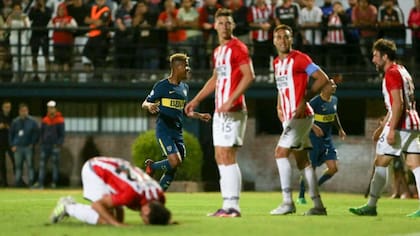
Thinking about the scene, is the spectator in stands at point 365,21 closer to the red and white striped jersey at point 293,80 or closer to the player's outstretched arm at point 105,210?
the red and white striped jersey at point 293,80

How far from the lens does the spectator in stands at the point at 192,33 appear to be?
29.6 meters

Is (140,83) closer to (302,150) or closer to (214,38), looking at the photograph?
(214,38)

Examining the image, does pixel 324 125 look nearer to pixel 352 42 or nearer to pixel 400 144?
pixel 352 42

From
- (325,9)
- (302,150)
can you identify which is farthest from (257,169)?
(302,150)

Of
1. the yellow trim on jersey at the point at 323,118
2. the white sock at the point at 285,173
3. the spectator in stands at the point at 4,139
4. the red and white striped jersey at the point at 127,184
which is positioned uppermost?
the red and white striped jersey at the point at 127,184

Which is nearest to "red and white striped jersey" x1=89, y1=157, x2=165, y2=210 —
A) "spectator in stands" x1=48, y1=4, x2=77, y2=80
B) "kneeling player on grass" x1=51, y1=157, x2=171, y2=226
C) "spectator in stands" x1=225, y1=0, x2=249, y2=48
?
"kneeling player on grass" x1=51, y1=157, x2=171, y2=226

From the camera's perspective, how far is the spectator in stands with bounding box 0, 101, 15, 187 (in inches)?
1259

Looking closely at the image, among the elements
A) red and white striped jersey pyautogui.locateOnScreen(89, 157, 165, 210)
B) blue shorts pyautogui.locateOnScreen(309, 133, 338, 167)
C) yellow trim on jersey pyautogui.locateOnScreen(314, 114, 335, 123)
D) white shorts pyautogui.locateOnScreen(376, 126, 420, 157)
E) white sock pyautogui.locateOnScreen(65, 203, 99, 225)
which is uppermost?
red and white striped jersey pyautogui.locateOnScreen(89, 157, 165, 210)

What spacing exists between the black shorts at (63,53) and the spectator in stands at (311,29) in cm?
597

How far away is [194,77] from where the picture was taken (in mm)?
30672

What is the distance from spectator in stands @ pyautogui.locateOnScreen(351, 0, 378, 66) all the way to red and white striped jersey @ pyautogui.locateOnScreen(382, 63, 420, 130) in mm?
12587

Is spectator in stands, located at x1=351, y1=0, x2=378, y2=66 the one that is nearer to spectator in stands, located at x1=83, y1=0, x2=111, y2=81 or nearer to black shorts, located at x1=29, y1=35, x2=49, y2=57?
spectator in stands, located at x1=83, y1=0, x2=111, y2=81

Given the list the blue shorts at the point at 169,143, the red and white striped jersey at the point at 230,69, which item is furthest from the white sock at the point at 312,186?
the blue shorts at the point at 169,143

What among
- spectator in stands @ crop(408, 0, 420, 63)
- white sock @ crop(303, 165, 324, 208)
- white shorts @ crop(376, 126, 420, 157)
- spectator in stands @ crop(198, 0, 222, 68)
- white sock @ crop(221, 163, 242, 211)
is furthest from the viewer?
spectator in stands @ crop(198, 0, 222, 68)
